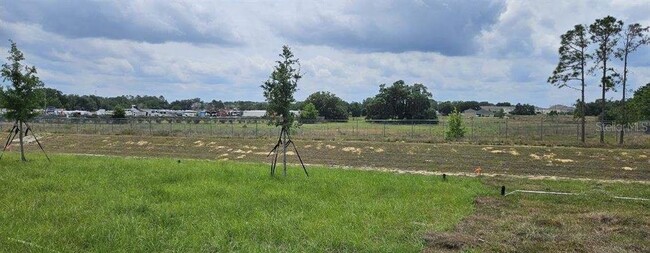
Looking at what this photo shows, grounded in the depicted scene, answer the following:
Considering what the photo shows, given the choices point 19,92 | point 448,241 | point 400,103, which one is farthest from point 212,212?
point 400,103

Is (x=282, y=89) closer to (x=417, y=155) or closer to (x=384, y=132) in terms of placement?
(x=417, y=155)

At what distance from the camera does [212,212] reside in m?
9.48

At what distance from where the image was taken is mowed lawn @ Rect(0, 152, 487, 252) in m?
7.41

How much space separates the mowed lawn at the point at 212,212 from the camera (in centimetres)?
741

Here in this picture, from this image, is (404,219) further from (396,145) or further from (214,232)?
(396,145)

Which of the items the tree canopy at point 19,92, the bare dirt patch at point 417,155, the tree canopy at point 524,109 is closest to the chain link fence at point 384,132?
the bare dirt patch at point 417,155

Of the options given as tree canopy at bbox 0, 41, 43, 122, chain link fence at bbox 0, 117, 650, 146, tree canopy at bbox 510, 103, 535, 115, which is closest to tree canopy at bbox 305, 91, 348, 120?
chain link fence at bbox 0, 117, 650, 146

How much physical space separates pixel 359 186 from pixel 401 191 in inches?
49.3

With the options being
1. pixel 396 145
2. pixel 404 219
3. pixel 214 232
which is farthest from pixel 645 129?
pixel 214 232

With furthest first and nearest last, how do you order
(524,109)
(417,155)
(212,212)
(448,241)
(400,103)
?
(524,109) < (400,103) < (417,155) < (212,212) < (448,241)

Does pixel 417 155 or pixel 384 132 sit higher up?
pixel 384 132

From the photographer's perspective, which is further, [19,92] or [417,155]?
[417,155]

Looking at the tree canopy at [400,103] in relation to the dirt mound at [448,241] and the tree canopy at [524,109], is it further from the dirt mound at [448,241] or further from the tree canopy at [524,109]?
the dirt mound at [448,241]

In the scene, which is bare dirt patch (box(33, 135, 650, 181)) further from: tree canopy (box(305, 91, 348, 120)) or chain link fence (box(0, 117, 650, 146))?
tree canopy (box(305, 91, 348, 120))
